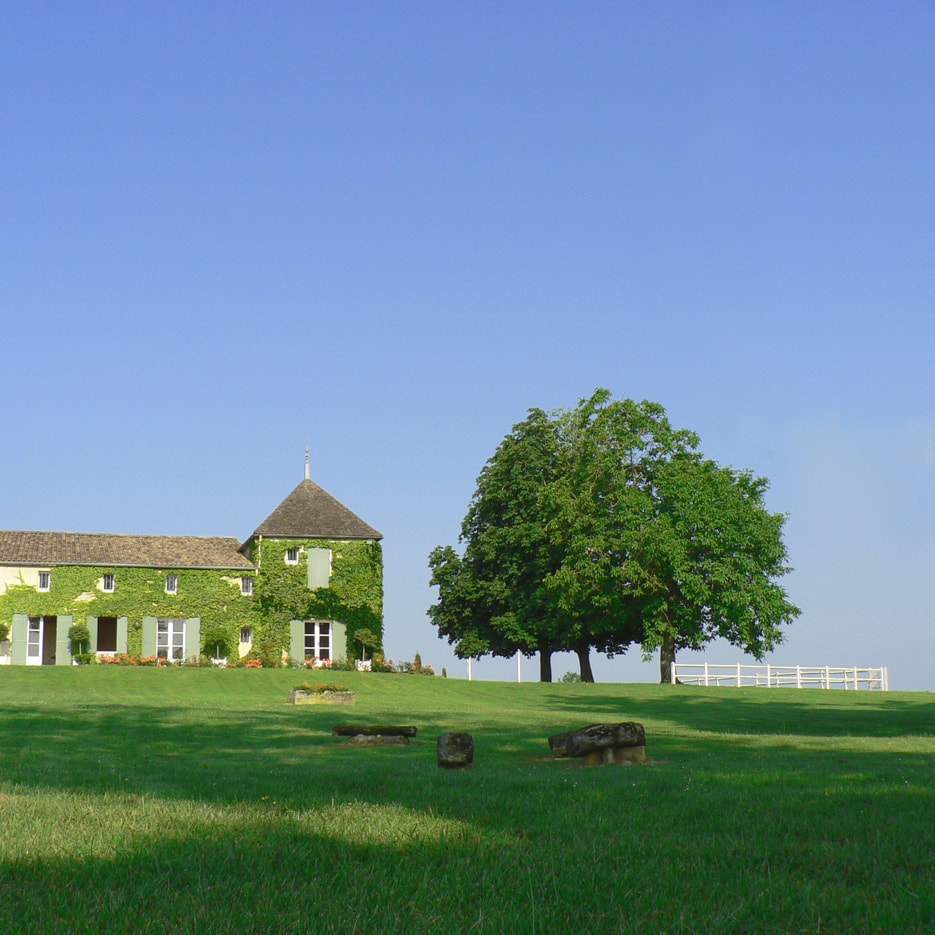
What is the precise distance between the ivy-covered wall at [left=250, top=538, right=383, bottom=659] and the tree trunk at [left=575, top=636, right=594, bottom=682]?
1039cm

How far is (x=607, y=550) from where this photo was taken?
46844mm

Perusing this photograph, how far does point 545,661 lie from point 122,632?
68.2 feet

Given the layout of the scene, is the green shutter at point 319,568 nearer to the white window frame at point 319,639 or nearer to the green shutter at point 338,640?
the white window frame at point 319,639

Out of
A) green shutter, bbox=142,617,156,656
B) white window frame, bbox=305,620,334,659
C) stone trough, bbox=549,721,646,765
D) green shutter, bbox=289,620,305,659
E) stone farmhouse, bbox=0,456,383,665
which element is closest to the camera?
stone trough, bbox=549,721,646,765

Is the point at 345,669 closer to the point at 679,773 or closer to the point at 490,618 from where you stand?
the point at 490,618

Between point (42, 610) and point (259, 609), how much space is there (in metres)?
10.3

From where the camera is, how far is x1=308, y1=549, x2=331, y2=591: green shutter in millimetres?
54241

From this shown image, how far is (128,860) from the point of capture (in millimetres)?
6449

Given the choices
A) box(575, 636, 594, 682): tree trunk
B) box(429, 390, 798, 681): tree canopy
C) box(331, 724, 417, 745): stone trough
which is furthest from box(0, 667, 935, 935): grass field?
box(575, 636, 594, 682): tree trunk

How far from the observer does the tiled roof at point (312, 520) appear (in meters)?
54.6

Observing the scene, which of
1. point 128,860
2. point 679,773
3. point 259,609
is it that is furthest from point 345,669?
point 128,860

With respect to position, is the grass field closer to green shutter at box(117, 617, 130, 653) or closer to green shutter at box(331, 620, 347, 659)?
green shutter at box(331, 620, 347, 659)

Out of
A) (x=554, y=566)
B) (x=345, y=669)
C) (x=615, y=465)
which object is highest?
(x=615, y=465)

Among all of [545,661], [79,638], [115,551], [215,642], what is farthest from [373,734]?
[115,551]
